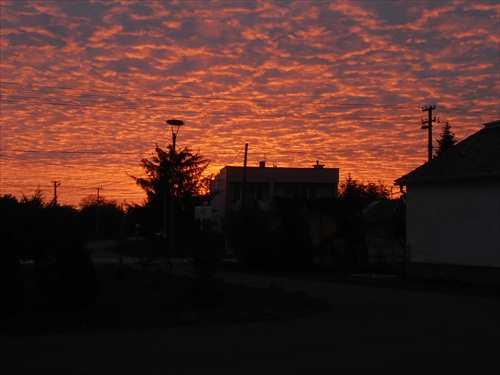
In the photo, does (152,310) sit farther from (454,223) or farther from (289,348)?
(454,223)

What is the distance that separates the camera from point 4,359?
31.8 feet

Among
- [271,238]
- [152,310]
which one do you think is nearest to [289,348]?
[152,310]

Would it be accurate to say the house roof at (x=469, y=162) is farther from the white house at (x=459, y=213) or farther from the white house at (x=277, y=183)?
the white house at (x=277, y=183)

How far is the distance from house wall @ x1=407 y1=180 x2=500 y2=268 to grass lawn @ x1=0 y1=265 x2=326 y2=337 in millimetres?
9597

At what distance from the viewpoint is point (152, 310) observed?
50.2 feet

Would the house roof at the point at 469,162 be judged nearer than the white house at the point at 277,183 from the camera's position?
Yes

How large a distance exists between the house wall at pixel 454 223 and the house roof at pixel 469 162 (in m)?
0.44

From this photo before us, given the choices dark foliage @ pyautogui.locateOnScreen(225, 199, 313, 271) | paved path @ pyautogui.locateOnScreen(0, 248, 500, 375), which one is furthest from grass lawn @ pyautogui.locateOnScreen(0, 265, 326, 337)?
dark foliage @ pyautogui.locateOnScreen(225, 199, 313, 271)

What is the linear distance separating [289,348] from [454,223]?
710 inches

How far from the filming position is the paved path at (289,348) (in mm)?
9266

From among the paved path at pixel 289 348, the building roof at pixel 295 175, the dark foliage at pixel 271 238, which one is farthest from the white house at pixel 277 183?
the paved path at pixel 289 348

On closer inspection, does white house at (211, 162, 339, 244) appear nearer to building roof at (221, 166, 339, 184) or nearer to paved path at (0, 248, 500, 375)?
building roof at (221, 166, 339, 184)

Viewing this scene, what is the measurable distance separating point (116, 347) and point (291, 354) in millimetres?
2881

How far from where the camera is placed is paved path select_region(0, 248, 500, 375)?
9.27m
